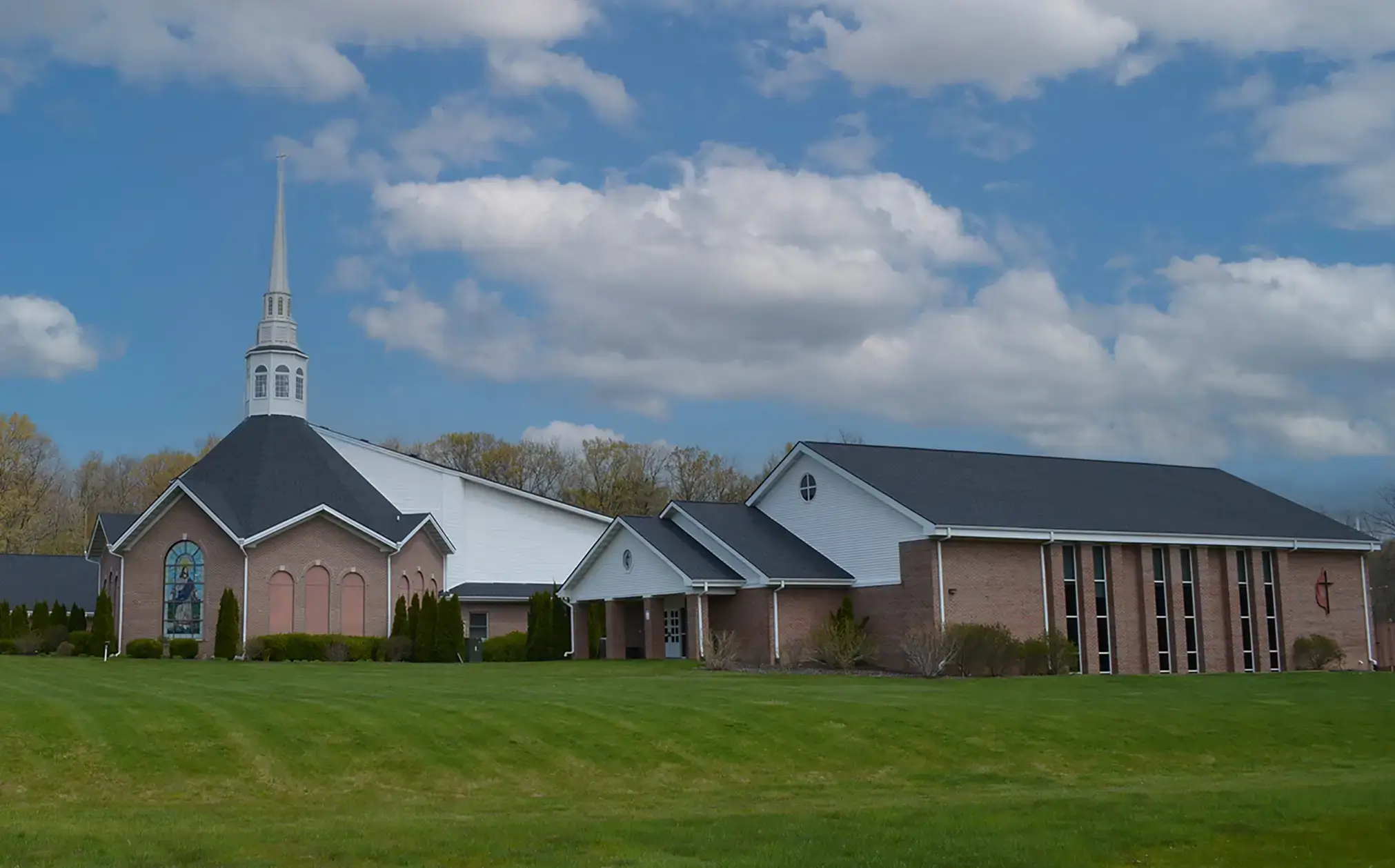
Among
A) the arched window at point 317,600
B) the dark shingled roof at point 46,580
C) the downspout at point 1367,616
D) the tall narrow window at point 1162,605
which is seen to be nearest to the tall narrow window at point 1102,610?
the tall narrow window at point 1162,605

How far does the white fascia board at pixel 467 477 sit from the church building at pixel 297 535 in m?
0.11

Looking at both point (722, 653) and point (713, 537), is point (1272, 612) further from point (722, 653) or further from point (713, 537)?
point (722, 653)

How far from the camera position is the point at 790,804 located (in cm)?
1733

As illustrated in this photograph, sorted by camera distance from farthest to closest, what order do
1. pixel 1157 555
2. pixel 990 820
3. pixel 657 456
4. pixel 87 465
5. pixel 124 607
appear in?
pixel 87 465 → pixel 657 456 → pixel 124 607 → pixel 1157 555 → pixel 990 820

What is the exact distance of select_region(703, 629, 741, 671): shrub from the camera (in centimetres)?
3719

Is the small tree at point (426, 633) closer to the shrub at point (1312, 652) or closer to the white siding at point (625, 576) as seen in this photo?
the white siding at point (625, 576)

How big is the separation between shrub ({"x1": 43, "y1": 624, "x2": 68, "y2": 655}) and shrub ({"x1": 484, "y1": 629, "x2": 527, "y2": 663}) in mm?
15984

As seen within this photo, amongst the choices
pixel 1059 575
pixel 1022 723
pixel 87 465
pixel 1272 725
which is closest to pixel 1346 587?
pixel 1059 575

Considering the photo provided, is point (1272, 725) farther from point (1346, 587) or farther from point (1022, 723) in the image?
point (1346, 587)

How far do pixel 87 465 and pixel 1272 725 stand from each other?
9253 cm

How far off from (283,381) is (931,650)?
30743mm

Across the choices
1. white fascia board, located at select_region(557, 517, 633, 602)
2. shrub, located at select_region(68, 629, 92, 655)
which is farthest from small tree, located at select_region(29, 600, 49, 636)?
white fascia board, located at select_region(557, 517, 633, 602)

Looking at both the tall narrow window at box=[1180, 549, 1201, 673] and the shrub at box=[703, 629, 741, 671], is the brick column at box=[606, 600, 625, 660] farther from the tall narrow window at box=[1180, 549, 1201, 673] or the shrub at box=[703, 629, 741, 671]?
the tall narrow window at box=[1180, 549, 1201, 673]

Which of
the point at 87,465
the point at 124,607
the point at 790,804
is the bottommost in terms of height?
the point at 790,804
